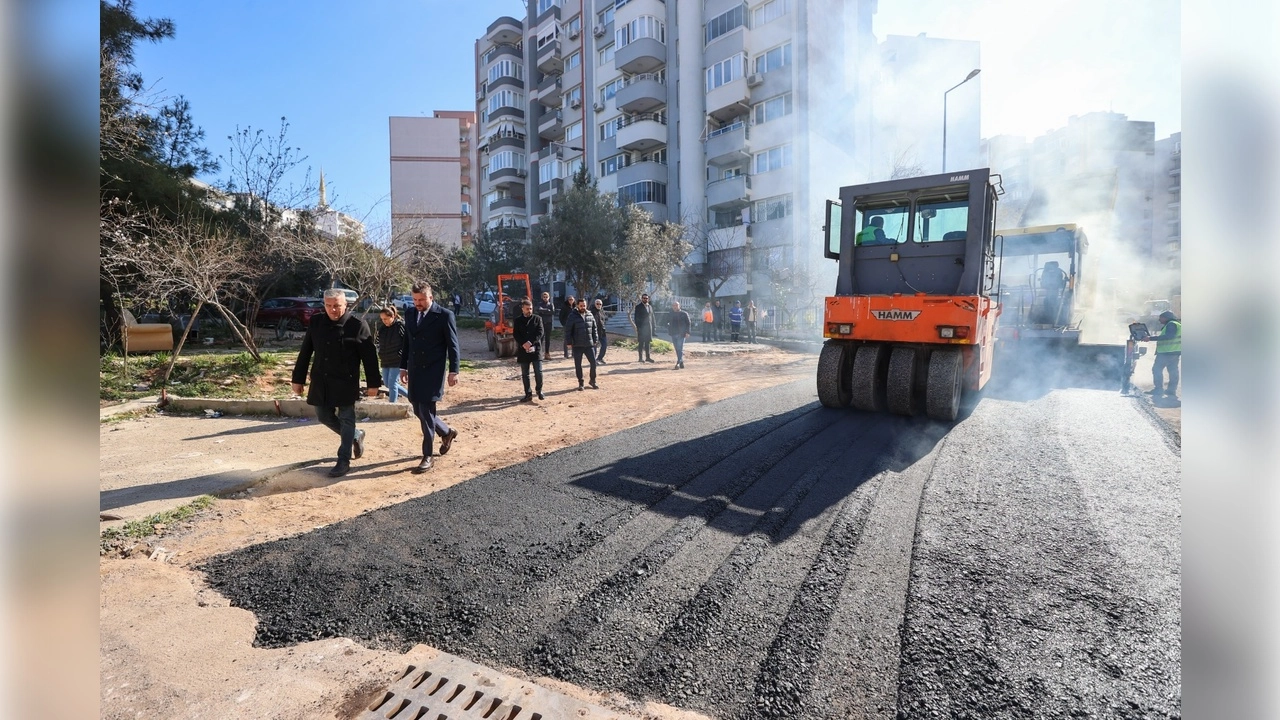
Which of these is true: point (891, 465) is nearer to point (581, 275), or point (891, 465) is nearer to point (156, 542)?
point (156, 542)

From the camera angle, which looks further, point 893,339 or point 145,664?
point 893,339

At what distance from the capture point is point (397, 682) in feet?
7.95

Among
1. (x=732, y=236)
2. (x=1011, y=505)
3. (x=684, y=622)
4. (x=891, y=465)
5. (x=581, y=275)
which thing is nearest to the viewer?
(x=684, y=622)

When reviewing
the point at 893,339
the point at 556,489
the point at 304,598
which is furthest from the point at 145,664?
the point at 893,339

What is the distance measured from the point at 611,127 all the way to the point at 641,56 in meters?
5.33

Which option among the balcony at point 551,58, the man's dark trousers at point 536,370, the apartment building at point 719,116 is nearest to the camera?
the man's dark trousers at point 536,370

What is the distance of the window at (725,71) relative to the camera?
3047cm

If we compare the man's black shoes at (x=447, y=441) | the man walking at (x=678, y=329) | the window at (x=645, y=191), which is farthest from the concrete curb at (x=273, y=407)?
the window at (x=645, y=191)

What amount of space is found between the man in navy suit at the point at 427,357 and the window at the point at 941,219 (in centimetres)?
600

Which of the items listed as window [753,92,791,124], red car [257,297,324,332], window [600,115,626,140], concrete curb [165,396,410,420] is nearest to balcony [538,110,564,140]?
window [600,115,626,140]

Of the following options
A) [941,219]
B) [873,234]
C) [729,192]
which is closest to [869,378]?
[873,234]

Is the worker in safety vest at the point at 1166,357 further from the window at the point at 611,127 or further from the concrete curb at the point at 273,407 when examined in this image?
→ the window at the point at 611,127
